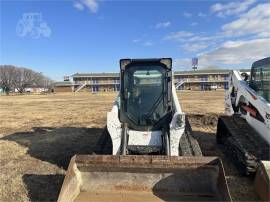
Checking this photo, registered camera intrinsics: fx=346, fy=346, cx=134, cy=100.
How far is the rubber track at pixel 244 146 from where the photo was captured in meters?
6.58

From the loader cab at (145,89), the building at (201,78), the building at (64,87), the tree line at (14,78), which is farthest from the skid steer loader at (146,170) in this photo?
the building at (64,87)

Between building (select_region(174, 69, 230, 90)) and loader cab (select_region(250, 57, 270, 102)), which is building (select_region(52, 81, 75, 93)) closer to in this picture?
building (select_region(174, 69, 230, 90))

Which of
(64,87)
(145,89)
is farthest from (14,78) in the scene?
(145,89)

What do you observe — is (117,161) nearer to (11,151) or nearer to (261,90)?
→ (261,90)

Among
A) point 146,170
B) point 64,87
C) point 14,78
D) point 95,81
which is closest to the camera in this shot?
point 146,170

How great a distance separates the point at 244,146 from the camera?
7.10m

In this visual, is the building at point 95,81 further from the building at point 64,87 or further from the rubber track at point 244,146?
the rubber track at point 244,146

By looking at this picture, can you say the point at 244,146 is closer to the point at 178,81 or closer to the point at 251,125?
the point at 251,125

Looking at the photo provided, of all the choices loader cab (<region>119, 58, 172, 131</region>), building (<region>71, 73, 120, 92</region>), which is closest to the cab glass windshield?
loader cab (<region>119, 58, 172, 131</region>)

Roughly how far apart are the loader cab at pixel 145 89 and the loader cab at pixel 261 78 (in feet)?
6.77

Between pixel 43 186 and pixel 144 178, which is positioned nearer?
pixel 144 178

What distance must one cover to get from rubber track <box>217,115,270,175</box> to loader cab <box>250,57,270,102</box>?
34.1 inches

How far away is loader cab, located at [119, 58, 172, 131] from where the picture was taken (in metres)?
7.61

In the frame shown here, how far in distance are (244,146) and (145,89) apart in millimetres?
2435
